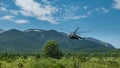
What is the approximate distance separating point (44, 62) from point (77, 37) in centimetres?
3292

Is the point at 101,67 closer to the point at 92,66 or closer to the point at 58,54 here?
the point at 92,66

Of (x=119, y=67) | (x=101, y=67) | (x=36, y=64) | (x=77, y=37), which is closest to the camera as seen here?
(x=77, y=37)

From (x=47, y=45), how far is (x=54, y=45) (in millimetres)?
2880

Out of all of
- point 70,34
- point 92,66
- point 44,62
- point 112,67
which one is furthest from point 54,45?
point 70,34

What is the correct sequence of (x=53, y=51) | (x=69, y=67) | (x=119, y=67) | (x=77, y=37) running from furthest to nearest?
(x=53, y=51)
(x=119, y=67)
(x=69, y=67)
(x=77, y=37)

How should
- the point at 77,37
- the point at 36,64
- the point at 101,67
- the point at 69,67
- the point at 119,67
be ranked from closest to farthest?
the point at 77,37
the point at 36,64
the point at 69,67
the point at 119,67
the point at 101,67

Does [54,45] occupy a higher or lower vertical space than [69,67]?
higher

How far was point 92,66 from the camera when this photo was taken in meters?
99.9

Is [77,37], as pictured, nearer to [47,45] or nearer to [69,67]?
[69,67]

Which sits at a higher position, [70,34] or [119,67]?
[70,34]

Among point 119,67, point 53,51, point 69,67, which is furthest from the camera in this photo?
point 53,51

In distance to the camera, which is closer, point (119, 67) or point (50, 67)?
point (50, 67)


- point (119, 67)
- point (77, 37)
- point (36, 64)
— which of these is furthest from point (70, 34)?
point (119, 67)

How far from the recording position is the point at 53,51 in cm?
12200
